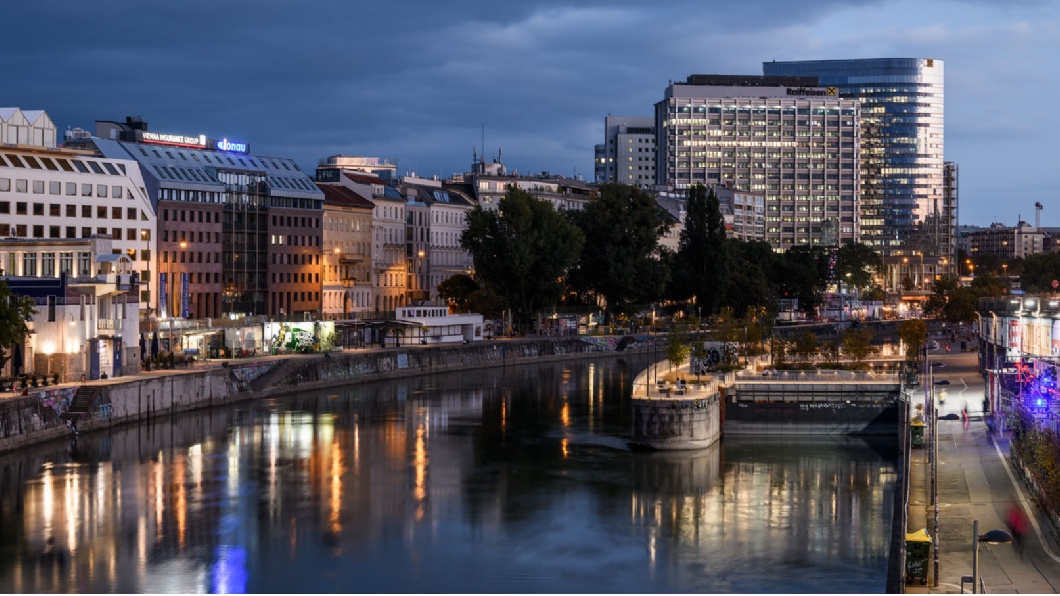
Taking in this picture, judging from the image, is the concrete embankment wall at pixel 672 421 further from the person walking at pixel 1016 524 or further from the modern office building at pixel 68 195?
the modern office building at pixel 68 195

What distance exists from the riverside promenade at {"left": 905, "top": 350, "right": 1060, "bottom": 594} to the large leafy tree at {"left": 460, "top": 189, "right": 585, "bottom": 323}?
258ft

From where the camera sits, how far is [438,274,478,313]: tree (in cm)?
15100

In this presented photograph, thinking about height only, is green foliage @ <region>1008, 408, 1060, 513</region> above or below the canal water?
above

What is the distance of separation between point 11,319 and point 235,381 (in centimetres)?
2542

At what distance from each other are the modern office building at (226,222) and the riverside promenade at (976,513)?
263 ft

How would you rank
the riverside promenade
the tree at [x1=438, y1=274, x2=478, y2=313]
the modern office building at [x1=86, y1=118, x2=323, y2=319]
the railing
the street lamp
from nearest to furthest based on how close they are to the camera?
1. the street lamp
2. the riverside promenade
3. the railing
4. the modern office building at [x1=86, y1=118, x2=323, y2=319]
5. the tree at [x1=438, y1=274, x2=478, y2=313]

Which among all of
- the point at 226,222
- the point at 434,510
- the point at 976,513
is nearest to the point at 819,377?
the point at 434,510

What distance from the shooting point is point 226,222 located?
138000 mm

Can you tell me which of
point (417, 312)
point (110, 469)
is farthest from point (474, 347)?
point (110, 469)

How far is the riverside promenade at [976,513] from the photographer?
36219 mm

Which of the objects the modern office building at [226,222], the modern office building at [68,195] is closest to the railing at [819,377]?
the modern office building at [68,195]

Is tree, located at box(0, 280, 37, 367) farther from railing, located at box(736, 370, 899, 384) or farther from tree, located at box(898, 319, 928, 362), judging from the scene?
tree, located at box(898, 319, 928, 362)

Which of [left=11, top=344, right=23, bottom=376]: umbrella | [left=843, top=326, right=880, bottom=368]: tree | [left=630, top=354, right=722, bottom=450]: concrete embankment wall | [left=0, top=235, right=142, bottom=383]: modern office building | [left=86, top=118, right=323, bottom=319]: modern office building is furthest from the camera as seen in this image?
[left=86, top=118, right=323, bottom=319]: modern office building

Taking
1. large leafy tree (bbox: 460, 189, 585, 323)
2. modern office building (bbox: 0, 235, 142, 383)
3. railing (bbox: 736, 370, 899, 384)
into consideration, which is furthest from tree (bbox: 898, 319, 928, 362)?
modern office building (bbox: 0, 235, 142, 383)
